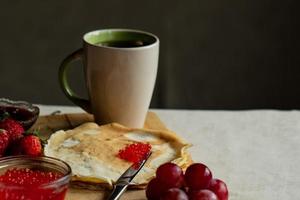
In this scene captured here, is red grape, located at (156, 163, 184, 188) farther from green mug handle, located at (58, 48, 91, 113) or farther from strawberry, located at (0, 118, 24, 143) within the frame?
green mug handle, located at (58, 48, 91, 113)

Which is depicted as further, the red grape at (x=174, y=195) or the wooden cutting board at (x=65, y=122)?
the wooden cutting board at (x=65, y=122)

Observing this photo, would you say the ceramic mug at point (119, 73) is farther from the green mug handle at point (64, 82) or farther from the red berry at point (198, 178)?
Result: the red berry at point (198, 178)

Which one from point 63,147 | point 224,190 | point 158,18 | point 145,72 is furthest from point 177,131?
point 158,18

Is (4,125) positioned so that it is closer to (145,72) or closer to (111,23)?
(145,72)

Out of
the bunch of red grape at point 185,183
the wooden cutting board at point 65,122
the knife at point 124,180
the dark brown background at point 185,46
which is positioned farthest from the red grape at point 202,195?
the dark brown background at point 185,46

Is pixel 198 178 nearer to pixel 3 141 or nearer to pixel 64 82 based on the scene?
pixel 3 141

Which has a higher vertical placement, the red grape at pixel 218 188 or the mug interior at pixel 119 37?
the mug interior at pixel 119 37
